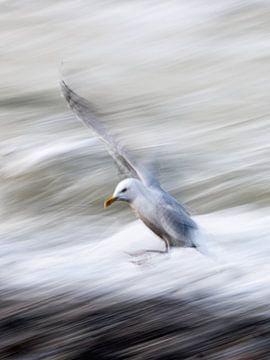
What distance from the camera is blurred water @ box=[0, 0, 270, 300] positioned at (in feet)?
17.9

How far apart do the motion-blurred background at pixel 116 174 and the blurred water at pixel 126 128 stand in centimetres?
2

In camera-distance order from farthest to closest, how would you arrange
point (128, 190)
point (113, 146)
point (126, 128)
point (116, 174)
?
point (126, 128), point (116, 174), point (113, 146), point (128, 190)

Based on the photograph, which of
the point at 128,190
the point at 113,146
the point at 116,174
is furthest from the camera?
the point at 116,174

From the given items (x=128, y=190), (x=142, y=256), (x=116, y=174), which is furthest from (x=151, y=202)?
(x=116, y=174)

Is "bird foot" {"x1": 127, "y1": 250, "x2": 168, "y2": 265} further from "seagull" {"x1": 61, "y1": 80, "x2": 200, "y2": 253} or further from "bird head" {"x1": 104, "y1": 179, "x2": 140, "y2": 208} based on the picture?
"bird head" {"x1": 104, "y1": 179, "x2": 140, "y2": 208}

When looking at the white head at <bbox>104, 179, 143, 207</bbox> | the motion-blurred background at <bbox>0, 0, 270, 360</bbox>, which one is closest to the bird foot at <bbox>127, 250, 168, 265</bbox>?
the motion-blurred background at <bbox>0, 0, 270, 360</bbox>

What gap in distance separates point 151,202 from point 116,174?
1.63 metres

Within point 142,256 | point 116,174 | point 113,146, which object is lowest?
point 142,256

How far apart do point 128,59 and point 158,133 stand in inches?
87.3

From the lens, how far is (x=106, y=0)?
38.3ft

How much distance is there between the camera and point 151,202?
16.8 feet

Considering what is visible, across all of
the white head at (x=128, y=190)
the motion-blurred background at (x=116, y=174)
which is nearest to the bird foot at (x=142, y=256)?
the motion-blurred background at (x=116, y=174)

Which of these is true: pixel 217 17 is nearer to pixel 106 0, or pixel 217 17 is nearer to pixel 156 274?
pixel 106 0

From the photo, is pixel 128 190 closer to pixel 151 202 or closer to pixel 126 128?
pixel 151 202
